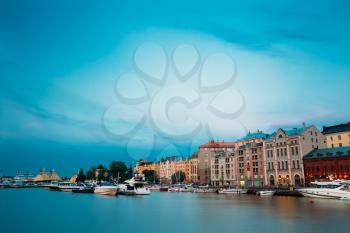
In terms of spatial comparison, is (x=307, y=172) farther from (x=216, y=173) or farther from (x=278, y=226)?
(x=278, y=226)

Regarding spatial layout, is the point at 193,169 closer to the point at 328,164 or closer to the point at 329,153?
the point at 329,153

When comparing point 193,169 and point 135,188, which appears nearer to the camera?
point 135,188

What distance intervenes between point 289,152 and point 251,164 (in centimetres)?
1718

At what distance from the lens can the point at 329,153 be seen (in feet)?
282

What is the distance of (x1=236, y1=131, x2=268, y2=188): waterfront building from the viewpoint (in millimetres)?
105706

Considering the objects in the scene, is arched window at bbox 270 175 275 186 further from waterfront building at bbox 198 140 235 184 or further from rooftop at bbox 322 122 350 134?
waterfront building at bbox 198 140 235 184

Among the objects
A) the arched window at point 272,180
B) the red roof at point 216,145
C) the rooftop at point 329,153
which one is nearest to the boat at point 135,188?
the arched window at point 272,180

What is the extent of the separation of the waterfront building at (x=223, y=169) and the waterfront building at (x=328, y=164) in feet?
114

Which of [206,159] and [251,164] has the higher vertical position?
[206,159]

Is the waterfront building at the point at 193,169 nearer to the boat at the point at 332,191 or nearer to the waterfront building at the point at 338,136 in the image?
the waterfront building at the point at 338,136

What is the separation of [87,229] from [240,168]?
3510 inches

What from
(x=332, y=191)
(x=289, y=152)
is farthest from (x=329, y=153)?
(x=332, y=191)

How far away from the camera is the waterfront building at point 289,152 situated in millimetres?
92938

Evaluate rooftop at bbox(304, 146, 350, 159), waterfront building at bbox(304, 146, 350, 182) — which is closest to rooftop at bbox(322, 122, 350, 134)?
rooftop at bbox(304, 146, 350, 159)
